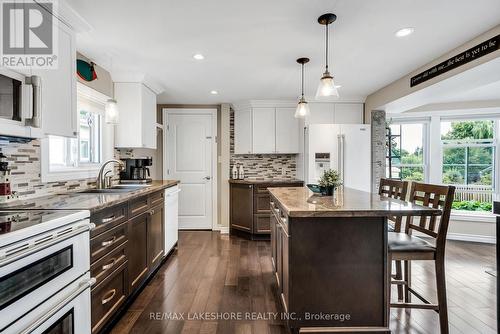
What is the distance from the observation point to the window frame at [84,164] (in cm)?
217

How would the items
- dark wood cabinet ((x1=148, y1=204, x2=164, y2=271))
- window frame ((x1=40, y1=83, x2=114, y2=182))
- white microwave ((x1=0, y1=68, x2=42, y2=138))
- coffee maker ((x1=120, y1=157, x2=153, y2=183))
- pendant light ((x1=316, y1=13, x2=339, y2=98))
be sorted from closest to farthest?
white microwave ((x1=0, y1=68, x2=42, y2=138)), pendant light ((x1=316, y1=13, x2=339, y2=98)), window frame ((x1=40, y1=83, x2=114, y2=182)), dark wood cabinet ((x1=148, y1=204, x2=164, y2=271)), coffee maker ((x1=120, y1=157, x2=153, y2=183))

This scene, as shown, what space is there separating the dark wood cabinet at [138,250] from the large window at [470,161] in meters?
4.65

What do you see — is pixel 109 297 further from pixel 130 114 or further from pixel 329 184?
pixel 130 114

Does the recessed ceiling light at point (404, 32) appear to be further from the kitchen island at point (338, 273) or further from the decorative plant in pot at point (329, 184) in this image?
the kitchen island at point (338, 273)

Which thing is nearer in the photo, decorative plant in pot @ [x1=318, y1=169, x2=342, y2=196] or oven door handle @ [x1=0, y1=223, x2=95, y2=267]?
oven door handle @ [x1=0, y1=223, x2=95, y2=267]

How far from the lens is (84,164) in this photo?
9.11 feet

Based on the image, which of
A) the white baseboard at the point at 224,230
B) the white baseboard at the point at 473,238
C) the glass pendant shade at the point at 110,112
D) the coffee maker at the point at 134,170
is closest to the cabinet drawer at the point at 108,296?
the glass pendant shade at the point at 110,112

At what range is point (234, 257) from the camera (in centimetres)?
353

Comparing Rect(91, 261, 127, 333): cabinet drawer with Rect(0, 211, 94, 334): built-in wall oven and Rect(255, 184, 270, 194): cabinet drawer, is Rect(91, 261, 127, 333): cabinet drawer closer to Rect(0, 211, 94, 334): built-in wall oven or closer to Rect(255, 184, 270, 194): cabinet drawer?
Rect(0, 211, 94, 334): built-in wall oven

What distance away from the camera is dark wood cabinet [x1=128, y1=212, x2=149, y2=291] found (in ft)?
7.36

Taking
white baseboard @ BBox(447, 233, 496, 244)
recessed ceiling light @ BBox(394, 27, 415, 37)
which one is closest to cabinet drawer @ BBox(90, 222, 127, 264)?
recessed ceiling light @ BBox(394, 27, 415, 37)

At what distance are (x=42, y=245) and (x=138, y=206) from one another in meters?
1.26

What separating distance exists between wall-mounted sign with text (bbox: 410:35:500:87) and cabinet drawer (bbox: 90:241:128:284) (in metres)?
3.27

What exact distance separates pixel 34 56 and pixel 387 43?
2689mm
